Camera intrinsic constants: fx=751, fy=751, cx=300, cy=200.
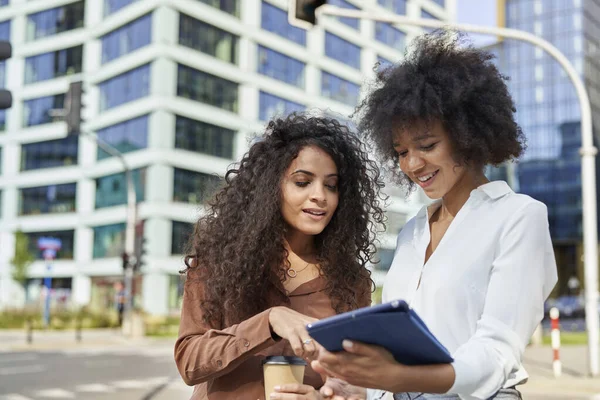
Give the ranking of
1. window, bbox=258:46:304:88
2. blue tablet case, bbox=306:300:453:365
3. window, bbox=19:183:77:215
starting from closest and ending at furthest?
1. blue tablet case, bbox=306:300:453:365
2. window, bbox=258:46:304:88
3. window, bbox=19:183:77:215

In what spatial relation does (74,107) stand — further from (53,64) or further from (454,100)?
(53,64)

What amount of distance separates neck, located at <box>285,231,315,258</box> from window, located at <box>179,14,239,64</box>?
40171mm

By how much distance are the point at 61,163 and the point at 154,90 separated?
441 inches

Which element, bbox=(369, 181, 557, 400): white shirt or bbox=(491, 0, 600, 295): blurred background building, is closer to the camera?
bbox=(369, 181, 557, 400): white shirt

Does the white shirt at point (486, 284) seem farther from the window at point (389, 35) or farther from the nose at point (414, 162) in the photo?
the window at point (389, 35)

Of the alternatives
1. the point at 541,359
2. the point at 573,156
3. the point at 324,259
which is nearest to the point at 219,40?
the point at 541,359

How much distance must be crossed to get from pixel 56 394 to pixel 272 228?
11323 mm

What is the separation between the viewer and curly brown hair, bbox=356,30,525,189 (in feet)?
6.89

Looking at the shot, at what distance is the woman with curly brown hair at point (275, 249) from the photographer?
2412 millimetres

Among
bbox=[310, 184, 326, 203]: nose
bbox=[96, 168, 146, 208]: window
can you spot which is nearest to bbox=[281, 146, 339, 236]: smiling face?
bbox=[310, 184, 326, 203]: nose

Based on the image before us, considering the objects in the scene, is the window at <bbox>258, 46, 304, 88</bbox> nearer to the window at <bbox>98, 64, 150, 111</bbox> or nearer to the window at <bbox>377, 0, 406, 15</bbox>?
the window at <bbox>98, 64, 150, 111</bbox>

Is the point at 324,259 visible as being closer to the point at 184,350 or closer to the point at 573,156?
the point at 184,350

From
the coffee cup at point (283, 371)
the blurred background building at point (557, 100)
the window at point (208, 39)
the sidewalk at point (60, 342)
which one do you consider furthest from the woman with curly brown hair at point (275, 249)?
the blurred background building at point (557, 100)

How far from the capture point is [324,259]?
2705 mm
